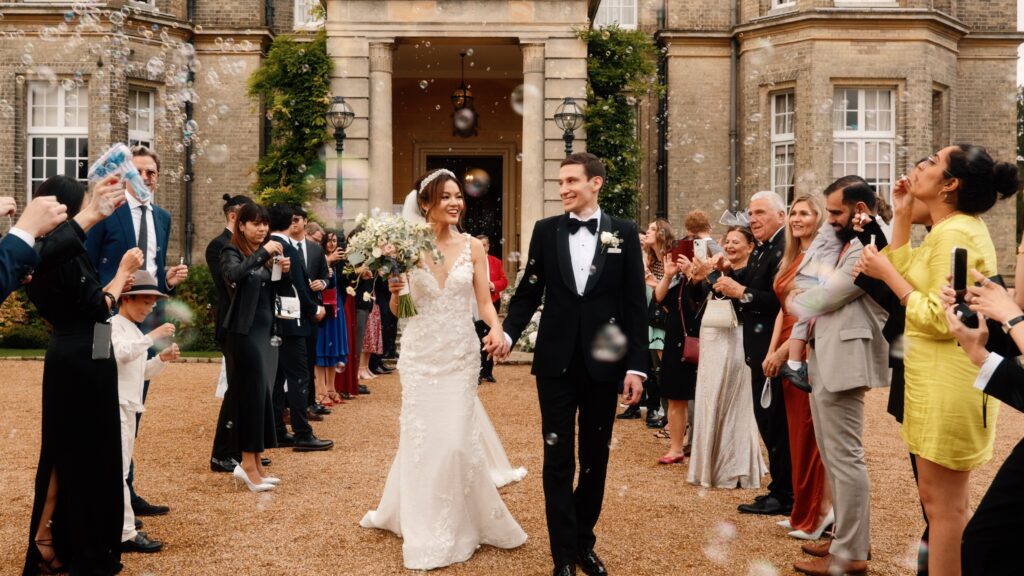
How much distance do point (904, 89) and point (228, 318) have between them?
18.6 m

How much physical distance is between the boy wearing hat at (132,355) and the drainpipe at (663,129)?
705 inches

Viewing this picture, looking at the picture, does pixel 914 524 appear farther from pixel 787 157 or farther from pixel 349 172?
pixel 787 157

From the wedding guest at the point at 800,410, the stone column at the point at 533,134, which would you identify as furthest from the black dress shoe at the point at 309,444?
the stone column at the point at 533,134

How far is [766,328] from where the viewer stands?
612 centimetres

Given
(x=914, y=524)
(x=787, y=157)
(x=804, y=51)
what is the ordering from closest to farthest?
(x=914, y=524), (x=804, y=51), (x=787, y=157)

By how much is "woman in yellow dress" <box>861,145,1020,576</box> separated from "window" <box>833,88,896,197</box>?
18183 mm

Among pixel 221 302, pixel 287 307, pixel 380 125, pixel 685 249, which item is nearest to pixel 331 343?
pixel 287 307

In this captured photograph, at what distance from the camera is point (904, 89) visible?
67.2 feet

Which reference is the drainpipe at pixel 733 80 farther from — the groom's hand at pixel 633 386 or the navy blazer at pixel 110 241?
the navy blazer at pixel 110 241

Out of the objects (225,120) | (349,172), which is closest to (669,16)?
(349,172)

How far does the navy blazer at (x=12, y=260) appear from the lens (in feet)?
10.5

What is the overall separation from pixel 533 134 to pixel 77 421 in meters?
14.0

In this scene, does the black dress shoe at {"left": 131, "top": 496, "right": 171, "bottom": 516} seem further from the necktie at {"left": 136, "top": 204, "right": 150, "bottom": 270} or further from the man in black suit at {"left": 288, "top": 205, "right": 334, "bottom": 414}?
the man in black suit at {"left": 288, "top": 205, "right": 334, "bottom": 414}

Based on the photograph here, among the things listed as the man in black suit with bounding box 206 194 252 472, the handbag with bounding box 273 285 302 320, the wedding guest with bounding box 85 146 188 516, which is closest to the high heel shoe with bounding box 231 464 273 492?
the man in black suit with bounding box 206 194 252 472
